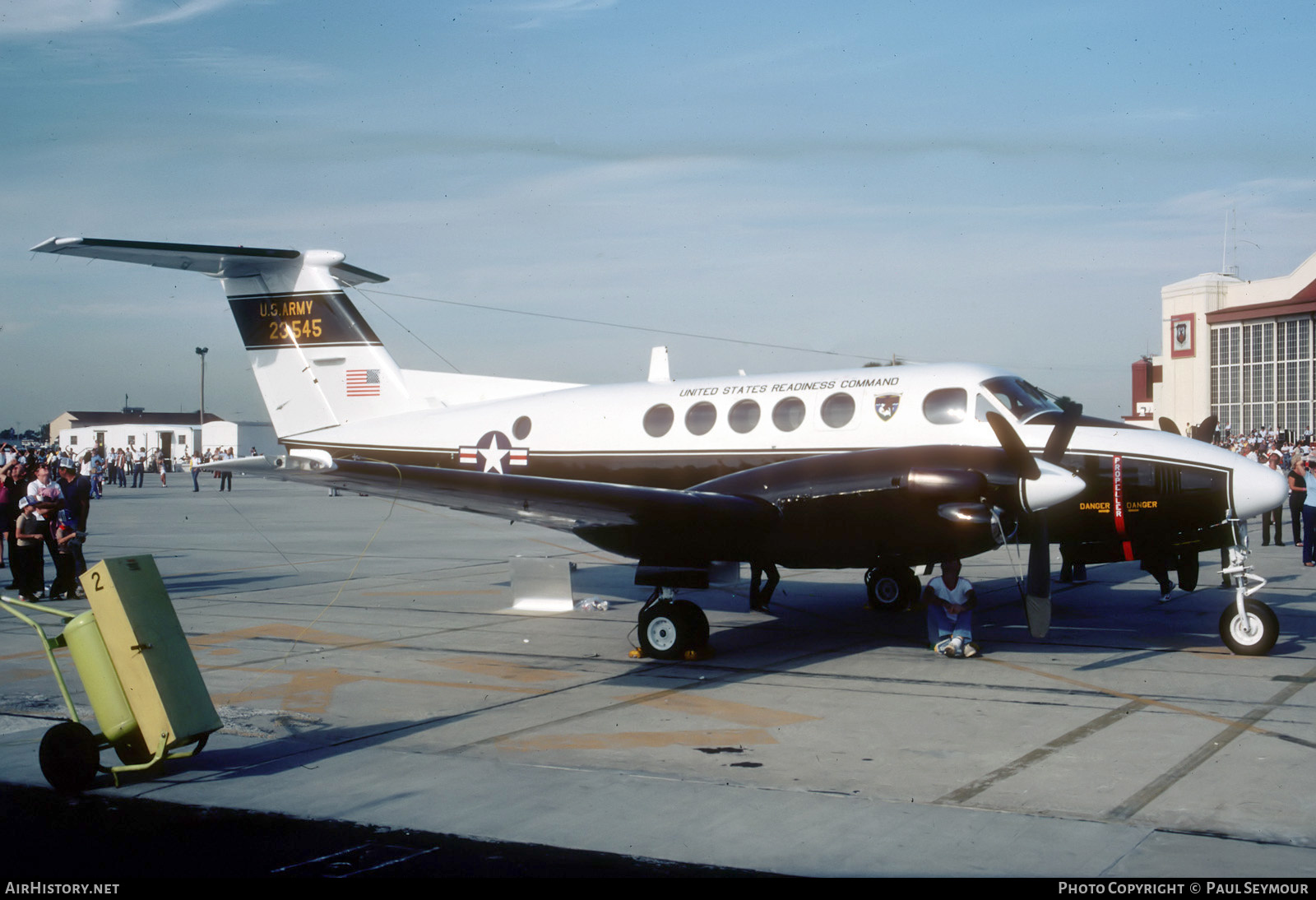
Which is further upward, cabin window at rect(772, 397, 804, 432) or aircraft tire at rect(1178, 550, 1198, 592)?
cabin window at rect(772, 397, 804, 432)

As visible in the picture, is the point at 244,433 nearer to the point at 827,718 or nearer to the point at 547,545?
the point at 547,545

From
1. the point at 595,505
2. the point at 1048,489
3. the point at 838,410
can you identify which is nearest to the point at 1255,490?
the point at 1048,489

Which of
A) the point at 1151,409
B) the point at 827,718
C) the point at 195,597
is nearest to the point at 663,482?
the point at 827,718

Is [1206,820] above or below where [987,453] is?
below

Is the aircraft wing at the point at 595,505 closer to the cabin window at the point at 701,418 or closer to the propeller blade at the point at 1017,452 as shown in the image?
the propeller blade at the point at 1017,452

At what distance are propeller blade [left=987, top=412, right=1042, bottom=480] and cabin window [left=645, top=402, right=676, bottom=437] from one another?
4.80 meters

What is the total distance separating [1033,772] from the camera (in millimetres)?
6457

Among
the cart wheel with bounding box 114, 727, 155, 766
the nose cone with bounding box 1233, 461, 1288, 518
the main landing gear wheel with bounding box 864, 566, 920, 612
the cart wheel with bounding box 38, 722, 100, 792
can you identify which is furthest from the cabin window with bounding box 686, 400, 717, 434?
the cart wheel with bounding box 38, 722, 100, 792

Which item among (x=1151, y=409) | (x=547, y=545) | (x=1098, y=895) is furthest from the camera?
(x=1151, y=409)

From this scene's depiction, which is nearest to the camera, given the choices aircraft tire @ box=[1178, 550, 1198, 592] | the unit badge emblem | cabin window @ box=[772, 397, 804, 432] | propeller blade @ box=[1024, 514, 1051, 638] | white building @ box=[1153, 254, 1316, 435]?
propeller blade @ box=[1024, 514, 1051, 638]

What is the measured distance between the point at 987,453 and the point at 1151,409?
58.3m

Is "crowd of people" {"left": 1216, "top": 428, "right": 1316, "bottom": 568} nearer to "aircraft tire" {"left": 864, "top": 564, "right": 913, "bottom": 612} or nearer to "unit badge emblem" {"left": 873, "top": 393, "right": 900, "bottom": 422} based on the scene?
"aircraft tire" {"left": 864, "top": 564, "right": 913, "bottom": 612}

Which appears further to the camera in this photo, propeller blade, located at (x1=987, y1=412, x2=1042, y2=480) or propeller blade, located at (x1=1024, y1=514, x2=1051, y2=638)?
propeller blade, located at (x1=1024, y1=514, x2=1051, y2=638)

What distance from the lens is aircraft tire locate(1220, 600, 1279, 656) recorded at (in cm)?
1009
